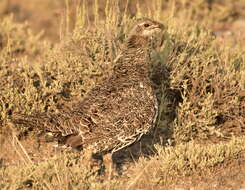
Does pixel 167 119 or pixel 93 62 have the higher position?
pixel 93 62

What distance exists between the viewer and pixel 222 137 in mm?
6906

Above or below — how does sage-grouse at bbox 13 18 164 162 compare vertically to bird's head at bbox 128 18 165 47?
below

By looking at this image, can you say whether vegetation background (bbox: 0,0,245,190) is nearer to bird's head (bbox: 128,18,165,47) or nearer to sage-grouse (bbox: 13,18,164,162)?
sage-grouse (bbox: 13,18,164,162)

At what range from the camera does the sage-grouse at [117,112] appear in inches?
207

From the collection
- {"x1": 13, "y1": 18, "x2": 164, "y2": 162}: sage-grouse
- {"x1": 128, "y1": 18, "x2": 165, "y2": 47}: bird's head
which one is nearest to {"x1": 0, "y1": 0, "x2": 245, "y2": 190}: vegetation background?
{"x1": 13, "y1": 18, "x2": 164, "y2": 162}: sage-grouse

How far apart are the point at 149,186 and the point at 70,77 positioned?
2173mm

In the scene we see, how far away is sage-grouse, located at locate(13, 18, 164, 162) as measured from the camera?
5.25 meters

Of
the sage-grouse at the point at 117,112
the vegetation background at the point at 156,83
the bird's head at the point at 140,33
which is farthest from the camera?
the vegetation background at the point at 156,83

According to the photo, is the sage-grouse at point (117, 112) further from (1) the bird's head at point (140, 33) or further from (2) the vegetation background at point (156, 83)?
(2) the vegetation background at point (156, 83)

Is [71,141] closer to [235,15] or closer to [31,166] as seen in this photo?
[31,166]

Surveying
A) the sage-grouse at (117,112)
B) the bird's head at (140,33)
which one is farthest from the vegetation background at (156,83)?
the bird's head at (140,33)

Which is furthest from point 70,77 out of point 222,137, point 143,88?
point 222,137

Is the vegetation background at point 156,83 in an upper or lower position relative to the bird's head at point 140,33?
lower

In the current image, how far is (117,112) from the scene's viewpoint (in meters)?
5.50
